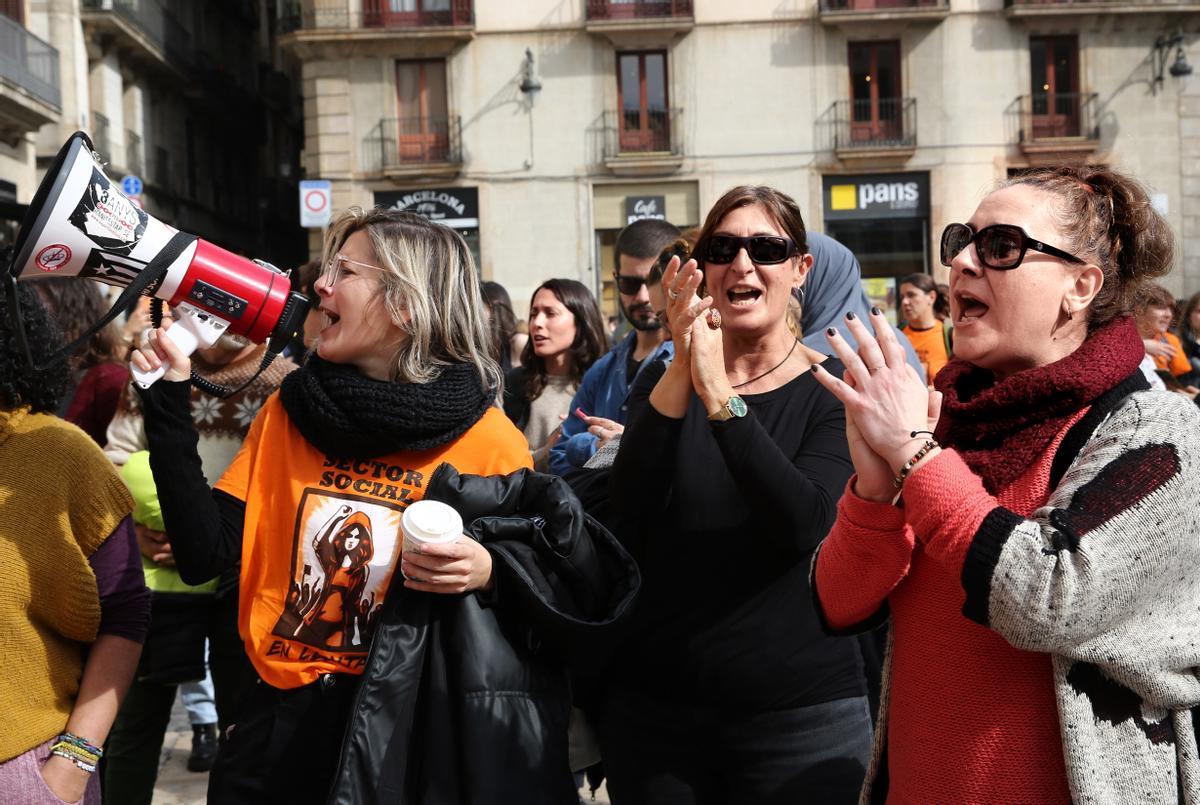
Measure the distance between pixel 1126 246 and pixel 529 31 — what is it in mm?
22313

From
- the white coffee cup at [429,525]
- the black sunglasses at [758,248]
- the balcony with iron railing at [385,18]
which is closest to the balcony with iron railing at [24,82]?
the balcony with iron railing at [385,18]

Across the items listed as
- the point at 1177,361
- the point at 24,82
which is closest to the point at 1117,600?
the point at 1177,361

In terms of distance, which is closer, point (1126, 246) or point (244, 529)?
point (1126, 246)

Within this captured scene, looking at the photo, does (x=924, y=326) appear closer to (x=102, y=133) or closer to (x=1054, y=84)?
(x=1054, y=84)

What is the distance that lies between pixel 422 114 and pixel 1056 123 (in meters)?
12.7

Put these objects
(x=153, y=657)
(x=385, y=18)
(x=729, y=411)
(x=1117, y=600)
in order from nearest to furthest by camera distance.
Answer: (x=1117, y=600) < (x=729, y=411) < (x=153, y=657) < (x=385, y=18)

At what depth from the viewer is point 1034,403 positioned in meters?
1.90

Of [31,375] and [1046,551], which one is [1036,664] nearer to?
[1046,551]

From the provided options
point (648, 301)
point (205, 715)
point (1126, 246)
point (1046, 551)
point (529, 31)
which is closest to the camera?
point (1046, 551)

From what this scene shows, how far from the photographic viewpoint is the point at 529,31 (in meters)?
23.1

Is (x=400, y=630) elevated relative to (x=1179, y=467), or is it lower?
lower

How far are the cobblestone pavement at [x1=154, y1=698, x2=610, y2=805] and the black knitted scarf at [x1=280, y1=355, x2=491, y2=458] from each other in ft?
8.32

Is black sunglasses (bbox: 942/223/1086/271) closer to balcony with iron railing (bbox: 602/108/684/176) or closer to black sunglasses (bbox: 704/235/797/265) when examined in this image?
black sunglasses (bbox: 704/235/797/265)

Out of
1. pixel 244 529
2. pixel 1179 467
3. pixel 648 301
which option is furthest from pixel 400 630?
pixel 648 301
